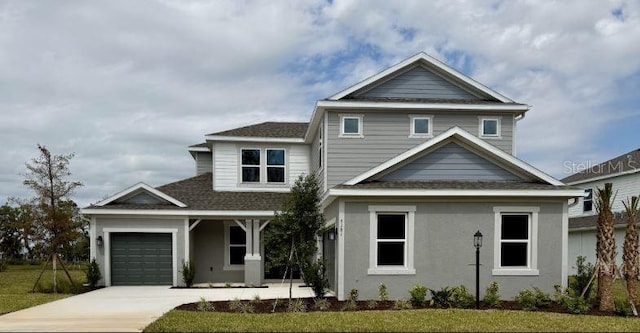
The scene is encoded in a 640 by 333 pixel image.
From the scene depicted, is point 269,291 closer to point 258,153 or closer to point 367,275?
point 367,275

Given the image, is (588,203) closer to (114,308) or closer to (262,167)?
(262,167)

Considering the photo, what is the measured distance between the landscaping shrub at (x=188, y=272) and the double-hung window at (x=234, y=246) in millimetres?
1922

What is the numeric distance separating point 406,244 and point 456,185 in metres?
2.07

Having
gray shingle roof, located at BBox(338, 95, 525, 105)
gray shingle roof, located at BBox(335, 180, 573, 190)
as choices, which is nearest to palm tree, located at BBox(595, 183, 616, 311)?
gray shingle roof, located at BBox(335, 180, 573, 190)

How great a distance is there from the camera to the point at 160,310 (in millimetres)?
12102

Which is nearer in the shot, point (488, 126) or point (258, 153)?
point (488, 126)

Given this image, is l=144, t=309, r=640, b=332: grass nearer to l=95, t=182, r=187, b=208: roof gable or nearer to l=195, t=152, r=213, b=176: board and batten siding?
l=95, t=182, r=187, b=208: roof gable

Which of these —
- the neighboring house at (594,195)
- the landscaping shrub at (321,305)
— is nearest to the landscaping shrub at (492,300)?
the landscaping shrub at (321,305)

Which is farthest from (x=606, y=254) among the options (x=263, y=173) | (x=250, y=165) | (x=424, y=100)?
(x=250, y=165)

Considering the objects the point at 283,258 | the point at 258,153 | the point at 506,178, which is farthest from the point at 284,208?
the point at 258,153

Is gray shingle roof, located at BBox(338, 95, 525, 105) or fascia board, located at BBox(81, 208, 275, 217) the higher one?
gray shingle roof, located at BBox(338, 95, 525, 105)

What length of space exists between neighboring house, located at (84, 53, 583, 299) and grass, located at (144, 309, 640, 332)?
2586 millimetres

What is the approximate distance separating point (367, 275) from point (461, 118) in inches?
276

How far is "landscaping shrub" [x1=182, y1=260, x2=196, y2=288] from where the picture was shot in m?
17.9
